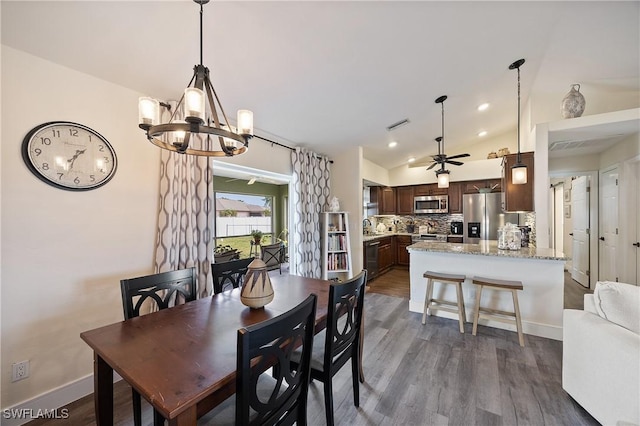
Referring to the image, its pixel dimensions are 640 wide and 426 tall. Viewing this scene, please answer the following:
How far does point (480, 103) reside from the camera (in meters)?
3.88

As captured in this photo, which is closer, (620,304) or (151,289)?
(620,304)

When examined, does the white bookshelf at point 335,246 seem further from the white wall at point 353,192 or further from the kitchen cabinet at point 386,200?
the kitchen cabinet at point 386,200

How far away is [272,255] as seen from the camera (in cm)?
468

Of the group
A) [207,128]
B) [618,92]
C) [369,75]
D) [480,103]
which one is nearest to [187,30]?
[207,128]

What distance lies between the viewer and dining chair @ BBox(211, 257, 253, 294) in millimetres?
2197

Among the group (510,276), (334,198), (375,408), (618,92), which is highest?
(618,92)

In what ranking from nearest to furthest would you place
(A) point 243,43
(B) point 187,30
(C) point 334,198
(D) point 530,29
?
(B) point 187,30
(A) point 243,43
(D) point 530,29
(C) point 334,198

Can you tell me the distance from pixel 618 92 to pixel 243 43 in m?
4.90

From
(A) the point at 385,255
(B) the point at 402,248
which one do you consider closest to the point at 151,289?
(A) the point at 385,255

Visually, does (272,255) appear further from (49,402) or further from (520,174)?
(520,174)

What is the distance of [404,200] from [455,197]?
120 centimetres

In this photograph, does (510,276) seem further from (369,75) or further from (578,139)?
(369,75)

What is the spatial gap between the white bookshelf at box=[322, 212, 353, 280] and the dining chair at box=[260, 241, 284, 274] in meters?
0.92

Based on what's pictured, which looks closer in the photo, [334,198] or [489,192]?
[334,198]
